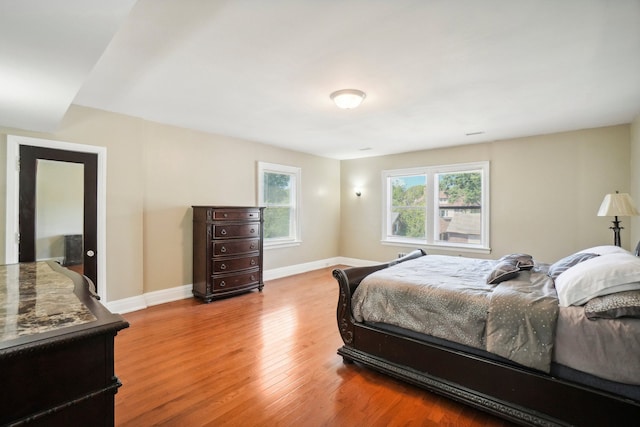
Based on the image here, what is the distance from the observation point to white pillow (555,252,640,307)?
5.70ft

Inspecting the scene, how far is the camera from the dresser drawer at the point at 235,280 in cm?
441

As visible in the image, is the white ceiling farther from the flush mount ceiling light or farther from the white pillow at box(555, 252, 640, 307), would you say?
the white pillow at box(555, 252, 640, 307)

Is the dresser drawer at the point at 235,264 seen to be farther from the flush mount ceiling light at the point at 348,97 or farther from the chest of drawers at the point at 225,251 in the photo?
the flush mount ceiling light at the point at 348,97

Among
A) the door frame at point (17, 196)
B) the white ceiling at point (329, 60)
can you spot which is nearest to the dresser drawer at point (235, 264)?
the door frame at point (17, 196)

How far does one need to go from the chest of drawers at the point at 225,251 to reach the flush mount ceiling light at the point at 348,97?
92.7 inches

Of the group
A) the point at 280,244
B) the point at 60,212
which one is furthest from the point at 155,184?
the point at 280,244

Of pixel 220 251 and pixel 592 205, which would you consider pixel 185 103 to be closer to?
pixel 220 251

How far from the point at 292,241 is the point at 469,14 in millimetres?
4932

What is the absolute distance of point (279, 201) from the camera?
6070 millimetres

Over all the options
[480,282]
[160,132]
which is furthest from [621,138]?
[160,132]

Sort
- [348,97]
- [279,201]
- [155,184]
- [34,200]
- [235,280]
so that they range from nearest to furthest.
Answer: [348,97], [34,200], [155,184], [235,280], [279,201]

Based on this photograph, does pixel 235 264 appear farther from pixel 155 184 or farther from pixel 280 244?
pixel 155 184

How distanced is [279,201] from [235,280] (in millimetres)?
1979

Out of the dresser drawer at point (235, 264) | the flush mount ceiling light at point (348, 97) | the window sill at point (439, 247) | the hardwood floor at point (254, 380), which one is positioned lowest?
the hardwood floor at point (254, 380)
